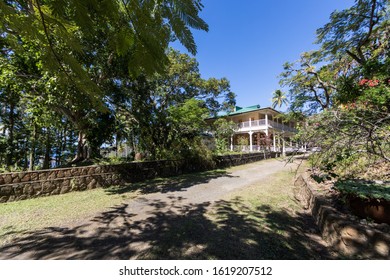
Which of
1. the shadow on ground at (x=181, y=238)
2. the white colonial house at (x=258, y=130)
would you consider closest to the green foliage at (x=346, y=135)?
the shadow on ground at (x=181, y=238)

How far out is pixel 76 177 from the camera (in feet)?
21.6

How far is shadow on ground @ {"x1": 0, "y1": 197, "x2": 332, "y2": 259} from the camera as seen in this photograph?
2.64m

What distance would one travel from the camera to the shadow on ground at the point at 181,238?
2.64 m

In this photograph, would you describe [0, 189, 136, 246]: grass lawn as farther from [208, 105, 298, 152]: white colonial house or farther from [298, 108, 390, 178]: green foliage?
[208, 105, 298, 152]: white colonial house

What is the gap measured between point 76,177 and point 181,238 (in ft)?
18.0

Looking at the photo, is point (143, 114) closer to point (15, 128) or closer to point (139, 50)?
point (139, 50)

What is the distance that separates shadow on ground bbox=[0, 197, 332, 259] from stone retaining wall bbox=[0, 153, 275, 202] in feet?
10.5

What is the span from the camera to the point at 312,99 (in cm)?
1460

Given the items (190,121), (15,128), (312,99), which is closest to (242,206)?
(190,121)

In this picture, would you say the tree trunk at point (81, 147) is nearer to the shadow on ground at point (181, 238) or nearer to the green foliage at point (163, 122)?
the green foliage at point (163, 122)

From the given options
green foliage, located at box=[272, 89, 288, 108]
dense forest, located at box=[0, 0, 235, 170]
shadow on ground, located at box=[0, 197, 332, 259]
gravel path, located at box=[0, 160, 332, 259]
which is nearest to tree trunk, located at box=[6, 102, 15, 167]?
dense forest, located at box=[0, 0, 235, 170]

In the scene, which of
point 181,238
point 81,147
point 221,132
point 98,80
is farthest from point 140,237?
point 221,132

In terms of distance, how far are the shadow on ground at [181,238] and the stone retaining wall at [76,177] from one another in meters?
3.19

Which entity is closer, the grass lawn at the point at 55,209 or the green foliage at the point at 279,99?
the grass lawn at the point at 55,209
